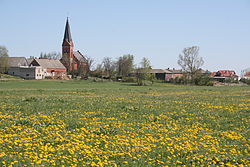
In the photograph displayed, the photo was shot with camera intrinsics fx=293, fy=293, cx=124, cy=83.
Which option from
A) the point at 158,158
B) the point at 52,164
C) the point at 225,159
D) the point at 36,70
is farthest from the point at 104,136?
the point at 36,70

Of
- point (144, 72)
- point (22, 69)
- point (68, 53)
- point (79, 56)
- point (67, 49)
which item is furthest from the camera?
point (79, 56)

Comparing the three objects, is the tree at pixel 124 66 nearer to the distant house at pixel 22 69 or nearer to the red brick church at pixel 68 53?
the red brick church at pixel 68 53

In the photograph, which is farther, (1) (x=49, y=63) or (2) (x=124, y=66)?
(2) (x=124, y=66)

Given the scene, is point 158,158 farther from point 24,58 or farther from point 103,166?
point 24,58

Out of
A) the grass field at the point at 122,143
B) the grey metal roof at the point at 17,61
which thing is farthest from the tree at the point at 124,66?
the grass field at the point at 122,143

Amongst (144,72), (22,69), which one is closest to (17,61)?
(22,69)

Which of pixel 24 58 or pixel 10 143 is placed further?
pixel 24 58

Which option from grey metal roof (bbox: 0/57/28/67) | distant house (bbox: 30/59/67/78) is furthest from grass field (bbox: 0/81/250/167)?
grey metal roof (bbox: 0/57/28/67)

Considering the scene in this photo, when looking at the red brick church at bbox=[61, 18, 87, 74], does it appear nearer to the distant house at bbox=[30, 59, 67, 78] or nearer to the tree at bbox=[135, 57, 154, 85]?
the distant house at bbox=[30, 59, 67, 78]

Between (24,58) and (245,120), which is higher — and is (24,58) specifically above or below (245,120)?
above

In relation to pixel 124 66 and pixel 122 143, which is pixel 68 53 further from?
pixel 122 143

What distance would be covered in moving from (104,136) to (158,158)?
95.5 inches

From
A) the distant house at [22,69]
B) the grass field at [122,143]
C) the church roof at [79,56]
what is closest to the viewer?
the grass field at [122,143]

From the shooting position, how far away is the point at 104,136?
950 cm
